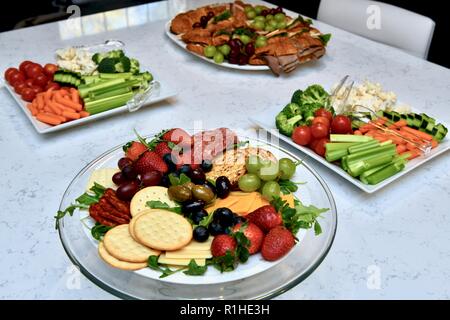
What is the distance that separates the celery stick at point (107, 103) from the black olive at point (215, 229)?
2.07 feet

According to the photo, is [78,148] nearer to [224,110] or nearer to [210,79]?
[224,110]

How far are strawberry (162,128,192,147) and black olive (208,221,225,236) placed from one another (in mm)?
277

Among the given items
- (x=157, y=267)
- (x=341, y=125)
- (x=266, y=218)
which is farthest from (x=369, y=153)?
(x=157, y=267)

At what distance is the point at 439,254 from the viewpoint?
926 mm

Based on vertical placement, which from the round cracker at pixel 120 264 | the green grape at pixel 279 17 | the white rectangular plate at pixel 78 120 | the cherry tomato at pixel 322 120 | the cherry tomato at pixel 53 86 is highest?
the cherry tomato at pixel 322 120

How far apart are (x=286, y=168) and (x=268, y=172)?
0.17 ft

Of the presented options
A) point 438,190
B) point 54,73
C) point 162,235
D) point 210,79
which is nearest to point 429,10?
point 210,79

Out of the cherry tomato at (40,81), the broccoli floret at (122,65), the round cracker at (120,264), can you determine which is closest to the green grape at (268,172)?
the round cracker at (120,264)

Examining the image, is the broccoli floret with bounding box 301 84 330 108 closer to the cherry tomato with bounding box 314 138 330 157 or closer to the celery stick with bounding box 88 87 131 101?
the cherry tomato with bounding box 314 138 330 157

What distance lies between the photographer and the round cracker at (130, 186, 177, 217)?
2.96ft

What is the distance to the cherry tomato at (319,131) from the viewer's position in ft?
3.77

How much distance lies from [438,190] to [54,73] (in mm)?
1143

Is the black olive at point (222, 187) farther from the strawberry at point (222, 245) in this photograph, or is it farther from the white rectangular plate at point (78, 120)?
the white rectangular plate at point (78, 120)

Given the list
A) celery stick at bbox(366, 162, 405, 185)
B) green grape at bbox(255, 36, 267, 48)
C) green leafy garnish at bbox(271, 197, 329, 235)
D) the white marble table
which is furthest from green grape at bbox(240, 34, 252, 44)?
green leafy garnish at bbox(271, 197, 329, 235)
